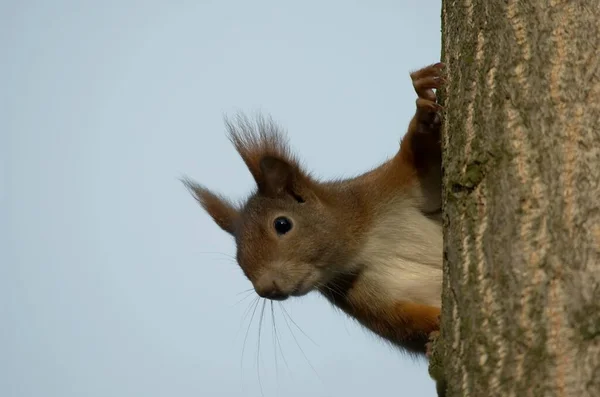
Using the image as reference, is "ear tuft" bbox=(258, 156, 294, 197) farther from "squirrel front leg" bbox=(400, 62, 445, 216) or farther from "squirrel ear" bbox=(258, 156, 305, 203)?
"squirrel front leg" bbox=(400, 62, 445, 216)

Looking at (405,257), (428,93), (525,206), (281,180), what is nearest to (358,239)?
(405,257)

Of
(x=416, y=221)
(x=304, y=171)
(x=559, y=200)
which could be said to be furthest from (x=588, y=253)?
(x=304, y=171)

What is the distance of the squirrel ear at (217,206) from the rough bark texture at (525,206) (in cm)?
275

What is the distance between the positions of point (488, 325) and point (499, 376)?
0.15 metres

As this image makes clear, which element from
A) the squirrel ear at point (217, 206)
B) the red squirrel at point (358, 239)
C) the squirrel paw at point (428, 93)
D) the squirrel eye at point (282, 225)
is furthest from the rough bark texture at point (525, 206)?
the squirrel ear at point (217, 206)

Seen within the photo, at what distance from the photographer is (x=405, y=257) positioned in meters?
4.55

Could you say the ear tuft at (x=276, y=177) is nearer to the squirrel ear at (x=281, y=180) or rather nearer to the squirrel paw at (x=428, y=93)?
the squirrel ear at (x=281, y=180)

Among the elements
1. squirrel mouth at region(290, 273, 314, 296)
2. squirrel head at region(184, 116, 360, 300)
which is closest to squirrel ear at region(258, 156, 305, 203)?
squirrel head at region(184, 116, 360, 300)

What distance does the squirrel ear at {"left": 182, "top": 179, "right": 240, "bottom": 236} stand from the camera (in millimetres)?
5312

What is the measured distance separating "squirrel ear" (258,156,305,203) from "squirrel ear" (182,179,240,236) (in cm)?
51

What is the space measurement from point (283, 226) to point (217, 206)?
871mm

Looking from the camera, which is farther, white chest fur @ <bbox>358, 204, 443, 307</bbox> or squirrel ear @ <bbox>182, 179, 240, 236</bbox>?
squirrel ear @ <bbox>182, 179, 240, 236</bbox>

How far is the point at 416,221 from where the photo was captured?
14.8 ft

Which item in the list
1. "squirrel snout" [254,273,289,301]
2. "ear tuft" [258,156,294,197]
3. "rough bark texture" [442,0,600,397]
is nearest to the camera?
"rough bark texture" [442,0,600,397]
